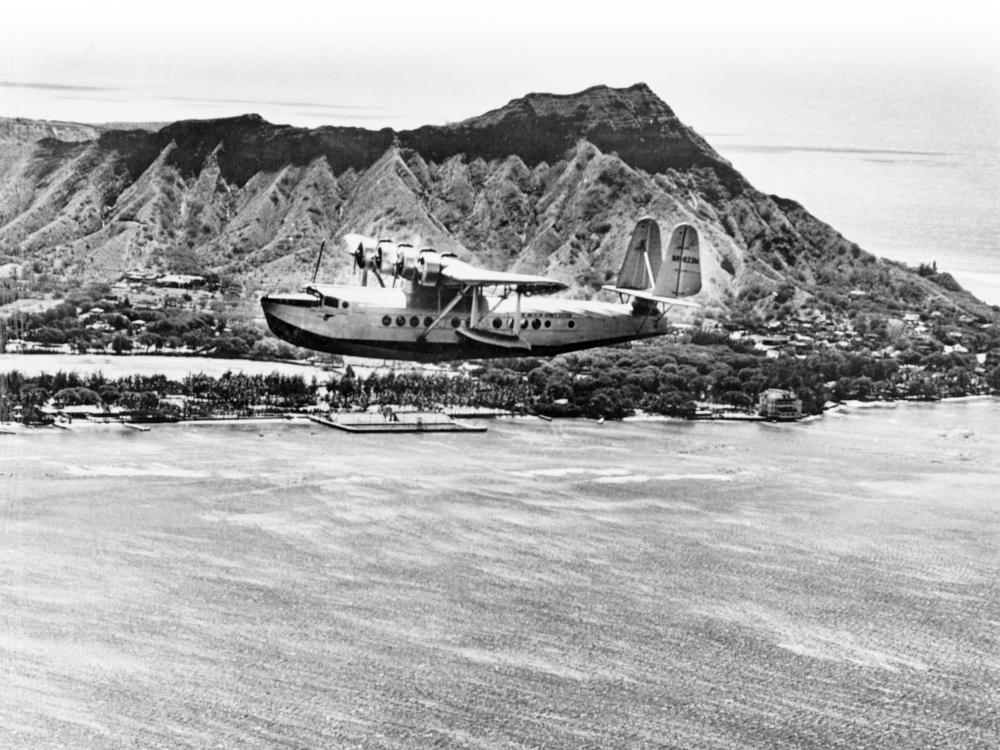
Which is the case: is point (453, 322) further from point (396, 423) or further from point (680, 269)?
point (396, 423)

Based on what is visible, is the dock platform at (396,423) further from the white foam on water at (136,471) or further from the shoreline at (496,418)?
the white foam on water at (136,471)

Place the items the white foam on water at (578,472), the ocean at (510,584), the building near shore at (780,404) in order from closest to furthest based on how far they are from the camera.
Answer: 1. the ocean at (510,584)
2. the building near shore at (780,404)
3. the white foam on water at (578,472)

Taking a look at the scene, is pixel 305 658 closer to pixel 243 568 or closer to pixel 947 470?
pixel 243 568

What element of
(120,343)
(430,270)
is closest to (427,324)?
(430,270)

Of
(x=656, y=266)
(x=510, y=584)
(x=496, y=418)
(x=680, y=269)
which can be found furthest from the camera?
(x=496, y=418)

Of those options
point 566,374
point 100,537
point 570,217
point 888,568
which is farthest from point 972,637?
Result: point 100,537

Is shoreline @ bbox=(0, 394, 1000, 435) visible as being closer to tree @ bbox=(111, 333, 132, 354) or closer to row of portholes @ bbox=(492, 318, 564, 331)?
tree @ bbox=(111, 333, 132, 354)

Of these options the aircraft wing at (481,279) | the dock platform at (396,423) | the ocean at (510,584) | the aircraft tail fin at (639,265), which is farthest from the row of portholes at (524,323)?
the dock platform at (396,423)

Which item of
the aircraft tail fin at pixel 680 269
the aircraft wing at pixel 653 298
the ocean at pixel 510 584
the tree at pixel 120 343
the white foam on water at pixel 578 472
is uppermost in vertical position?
the aircraft tail fin at pixel 680 269
